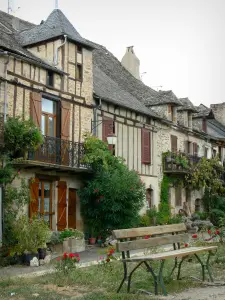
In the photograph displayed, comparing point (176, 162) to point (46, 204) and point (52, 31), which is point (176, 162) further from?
point (52, 31)

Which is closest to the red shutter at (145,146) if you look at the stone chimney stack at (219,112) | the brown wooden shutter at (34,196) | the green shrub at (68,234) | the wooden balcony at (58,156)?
the wooden balcony at (58,156)

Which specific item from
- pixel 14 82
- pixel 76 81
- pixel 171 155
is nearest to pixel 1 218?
pixel 14 82

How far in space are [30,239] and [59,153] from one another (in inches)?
176

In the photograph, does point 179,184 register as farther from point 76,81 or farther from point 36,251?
point 36,251

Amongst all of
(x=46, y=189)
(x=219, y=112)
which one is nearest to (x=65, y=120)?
(x=46, y=189)

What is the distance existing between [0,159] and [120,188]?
4421 millimetres

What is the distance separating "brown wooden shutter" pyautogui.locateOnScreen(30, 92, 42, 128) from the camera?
55.7ft

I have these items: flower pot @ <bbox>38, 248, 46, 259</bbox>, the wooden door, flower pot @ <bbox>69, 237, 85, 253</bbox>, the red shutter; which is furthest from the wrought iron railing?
the red shutter

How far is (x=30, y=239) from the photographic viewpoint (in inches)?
538

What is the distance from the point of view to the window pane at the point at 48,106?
17.7 metres

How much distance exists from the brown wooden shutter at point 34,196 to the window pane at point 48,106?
7.99 feet

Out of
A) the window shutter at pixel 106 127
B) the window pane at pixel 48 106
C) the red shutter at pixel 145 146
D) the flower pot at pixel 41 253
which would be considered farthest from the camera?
the red shutter at pixel 145 146

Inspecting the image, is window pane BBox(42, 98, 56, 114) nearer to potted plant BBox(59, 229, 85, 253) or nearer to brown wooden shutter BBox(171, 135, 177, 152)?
potted plant BBox(59, 229, 85, 253)

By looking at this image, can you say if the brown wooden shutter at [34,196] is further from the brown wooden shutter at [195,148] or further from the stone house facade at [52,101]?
the brown wooden shutter at [195,148]
